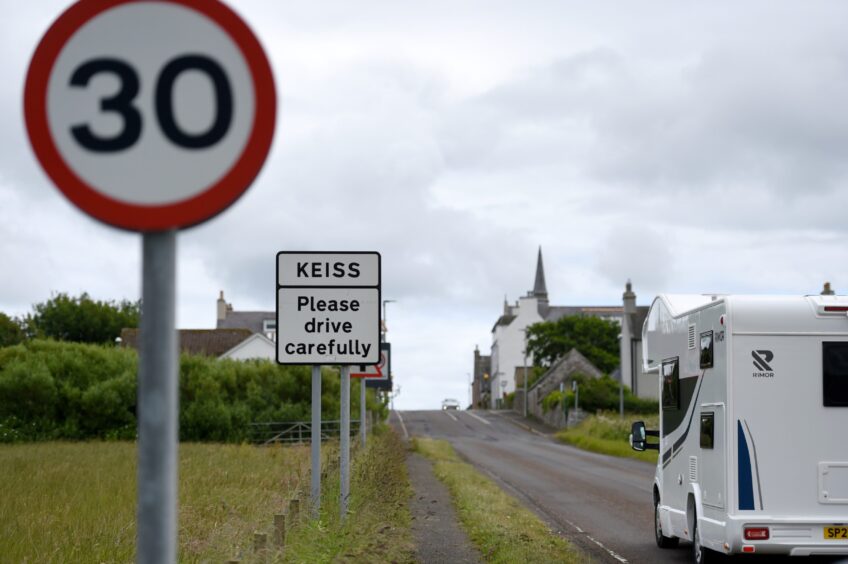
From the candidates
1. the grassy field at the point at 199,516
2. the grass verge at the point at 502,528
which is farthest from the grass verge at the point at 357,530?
the grass verge at the point at 502,528

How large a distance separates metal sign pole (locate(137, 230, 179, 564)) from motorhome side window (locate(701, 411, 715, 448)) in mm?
10110

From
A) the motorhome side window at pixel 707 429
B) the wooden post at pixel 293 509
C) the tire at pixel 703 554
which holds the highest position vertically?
the motorhome side window at pixel 707 429

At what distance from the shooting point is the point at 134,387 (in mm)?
53250

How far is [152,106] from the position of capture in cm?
327

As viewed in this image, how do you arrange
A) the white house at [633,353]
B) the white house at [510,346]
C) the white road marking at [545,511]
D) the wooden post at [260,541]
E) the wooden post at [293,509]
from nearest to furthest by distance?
the wooden post at [260,541], the wooden post at [293,509], the white road marking at [545,511], the white house at [633,353], the white house at [510,346]

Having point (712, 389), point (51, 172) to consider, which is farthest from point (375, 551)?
point (51, 172)

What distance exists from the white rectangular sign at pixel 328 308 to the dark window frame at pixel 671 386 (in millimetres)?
4438

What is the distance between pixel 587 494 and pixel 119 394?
31.7 m

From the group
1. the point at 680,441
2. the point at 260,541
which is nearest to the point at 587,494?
the point at 680,441

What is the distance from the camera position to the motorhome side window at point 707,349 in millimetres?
12617

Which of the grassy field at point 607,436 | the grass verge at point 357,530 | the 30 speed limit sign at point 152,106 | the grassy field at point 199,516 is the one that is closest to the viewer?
the 30 speed limit sign at point 152,106

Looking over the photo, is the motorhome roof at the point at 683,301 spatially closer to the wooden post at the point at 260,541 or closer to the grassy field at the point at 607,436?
the wooden post at the point at 260,541

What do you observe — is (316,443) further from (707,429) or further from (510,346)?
(510,346)

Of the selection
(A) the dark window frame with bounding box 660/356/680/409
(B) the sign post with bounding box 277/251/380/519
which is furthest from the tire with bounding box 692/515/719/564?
(B) the sign post with bounding box 277/251/380/519
